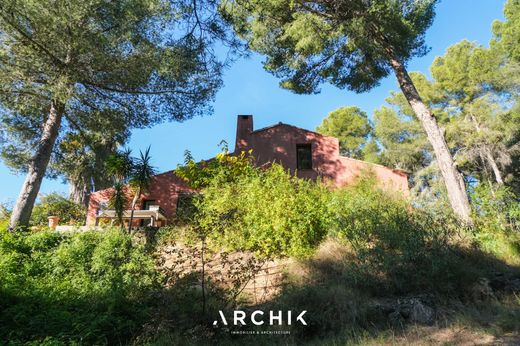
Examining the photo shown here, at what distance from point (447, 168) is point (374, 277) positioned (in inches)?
183

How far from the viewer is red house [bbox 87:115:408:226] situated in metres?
15.5

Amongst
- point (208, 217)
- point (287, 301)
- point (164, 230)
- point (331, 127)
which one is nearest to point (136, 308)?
point (208, 217)

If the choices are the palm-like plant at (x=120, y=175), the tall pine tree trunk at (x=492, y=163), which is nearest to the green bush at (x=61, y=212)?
the palm-like plant at (x=120, y=175)

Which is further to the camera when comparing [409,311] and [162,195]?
[162,195]

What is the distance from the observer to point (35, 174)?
463 inches

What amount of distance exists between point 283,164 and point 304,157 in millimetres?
1447

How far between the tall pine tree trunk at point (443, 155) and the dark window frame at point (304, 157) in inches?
269

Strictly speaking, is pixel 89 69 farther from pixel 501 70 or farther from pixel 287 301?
pixel 501 70

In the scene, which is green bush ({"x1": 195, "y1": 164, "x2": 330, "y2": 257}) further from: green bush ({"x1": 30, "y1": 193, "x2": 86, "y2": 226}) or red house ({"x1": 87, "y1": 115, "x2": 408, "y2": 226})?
green bush ({"x1": 30, "y1": 193, "x2": 86, "y2": 226})

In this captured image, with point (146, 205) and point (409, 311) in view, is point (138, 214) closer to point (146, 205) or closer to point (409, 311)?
point (146, 205)

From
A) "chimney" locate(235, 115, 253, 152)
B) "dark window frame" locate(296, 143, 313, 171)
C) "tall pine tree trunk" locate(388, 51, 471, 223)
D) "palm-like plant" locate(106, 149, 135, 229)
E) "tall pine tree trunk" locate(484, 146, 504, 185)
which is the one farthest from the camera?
"tall pine tree trunk" locate(484, 146, 504, 185)

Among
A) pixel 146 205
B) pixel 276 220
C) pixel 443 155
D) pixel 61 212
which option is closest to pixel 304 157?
pixel 146 205

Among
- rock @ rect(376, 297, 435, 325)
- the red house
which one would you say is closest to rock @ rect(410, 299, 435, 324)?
rock @ rect(376, 297, 435, 325)

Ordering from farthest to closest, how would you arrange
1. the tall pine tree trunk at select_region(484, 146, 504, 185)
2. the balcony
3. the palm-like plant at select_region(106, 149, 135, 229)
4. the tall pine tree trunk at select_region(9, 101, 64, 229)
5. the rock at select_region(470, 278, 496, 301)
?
the tall pine tree trunk at select_region(484, 146, 504, 185) → the balcony → the palm-like plant at select_region(106, 149, 135, 229) → the tall pine tree trunk at select_region(9, 101, 64, 229) → the rock at select_region(470, 278, 496, 301)
